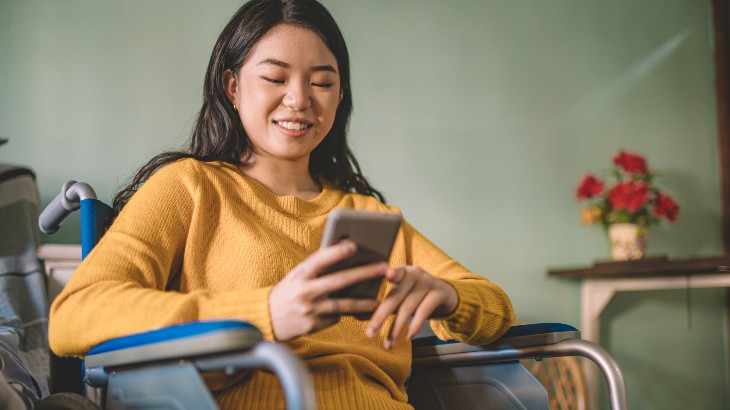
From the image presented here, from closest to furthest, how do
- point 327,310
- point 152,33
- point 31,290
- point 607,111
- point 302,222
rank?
1. point 327,310
2. point 302,222
3. point 31,290
4. point 152,33
5. point 607,111

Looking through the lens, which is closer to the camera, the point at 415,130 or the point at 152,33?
the point at 152,33

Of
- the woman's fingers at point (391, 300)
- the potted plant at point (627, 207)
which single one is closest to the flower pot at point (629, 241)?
the potted plant at point (627, 207)

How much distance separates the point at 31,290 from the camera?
1.52 m

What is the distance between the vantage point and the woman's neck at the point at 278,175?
1153 mm

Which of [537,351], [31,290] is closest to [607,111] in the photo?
[537,351]

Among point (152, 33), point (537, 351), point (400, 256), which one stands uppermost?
point (152, 33)

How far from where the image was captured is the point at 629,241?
90.2 inches

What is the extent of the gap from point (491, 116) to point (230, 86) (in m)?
1.37

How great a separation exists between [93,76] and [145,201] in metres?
1.03

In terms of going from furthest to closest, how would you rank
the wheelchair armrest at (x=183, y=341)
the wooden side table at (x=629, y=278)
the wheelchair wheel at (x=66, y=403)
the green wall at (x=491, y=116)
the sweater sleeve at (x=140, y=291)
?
the wooden side table at (x=629, y=278) < the green wall at (x=491, y=116) < the wheelchair wheel at (x=66, y=403) < the sweater sleeve at (x=140, y=291) < the wheelchair armrest at (x=183, y=341)

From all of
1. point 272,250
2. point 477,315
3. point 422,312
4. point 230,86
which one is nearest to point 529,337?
point 477,315

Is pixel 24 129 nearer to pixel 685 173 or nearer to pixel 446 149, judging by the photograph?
pixel 446 149

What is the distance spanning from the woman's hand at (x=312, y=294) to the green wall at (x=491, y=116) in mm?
1239

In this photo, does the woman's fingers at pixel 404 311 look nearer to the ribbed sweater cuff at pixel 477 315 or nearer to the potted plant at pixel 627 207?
the ribbed sweater cuff at pixel 477 315
